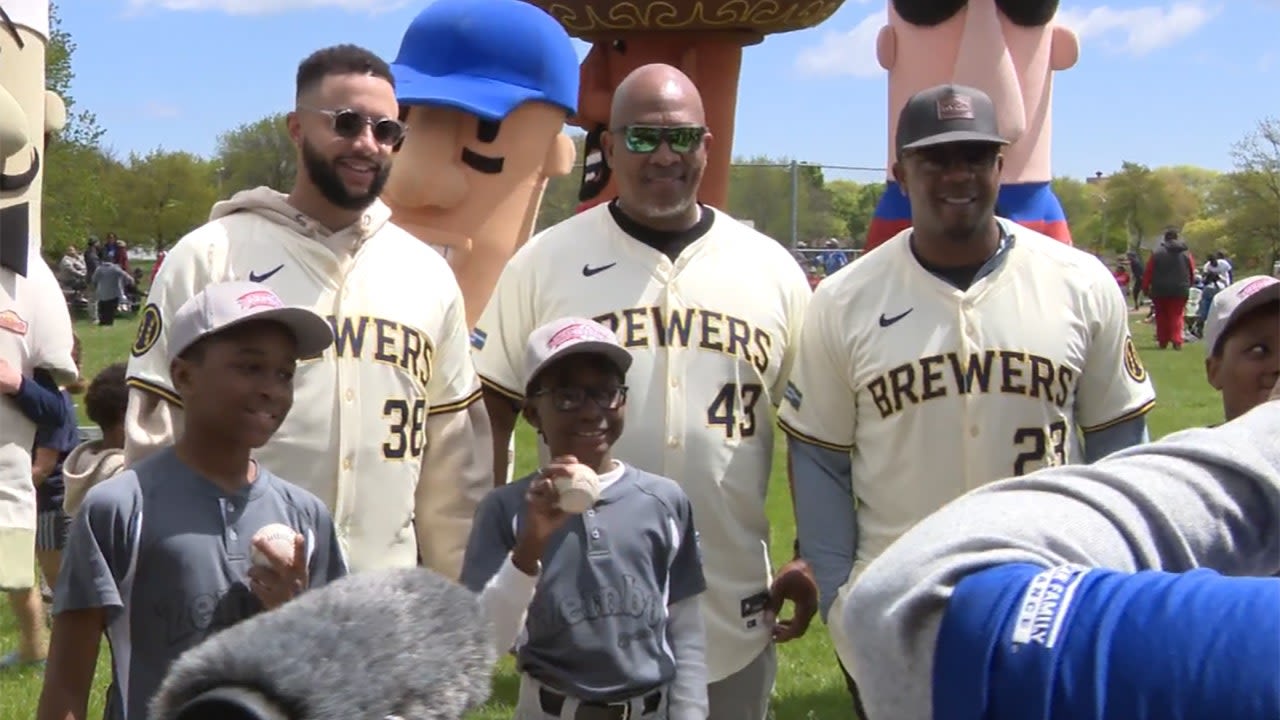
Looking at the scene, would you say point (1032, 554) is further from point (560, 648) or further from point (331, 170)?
point (331, 170)

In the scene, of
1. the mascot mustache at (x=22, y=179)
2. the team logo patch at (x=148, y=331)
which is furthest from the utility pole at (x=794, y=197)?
the team logo patch at (x=148, y=331)

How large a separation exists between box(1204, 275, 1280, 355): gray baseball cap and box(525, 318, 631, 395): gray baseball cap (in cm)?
134

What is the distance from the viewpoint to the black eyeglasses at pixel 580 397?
3.36m

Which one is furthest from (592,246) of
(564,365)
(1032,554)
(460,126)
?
(1032,554)

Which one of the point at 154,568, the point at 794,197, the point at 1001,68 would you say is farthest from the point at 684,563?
the point at 794,197

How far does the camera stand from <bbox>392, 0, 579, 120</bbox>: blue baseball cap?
20.2ft

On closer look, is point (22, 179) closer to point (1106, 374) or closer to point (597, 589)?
point (597, 589)

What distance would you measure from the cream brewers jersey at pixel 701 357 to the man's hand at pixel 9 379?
8.59 feet

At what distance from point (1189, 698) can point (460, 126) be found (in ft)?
19.0

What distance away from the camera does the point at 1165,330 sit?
20.7 metres

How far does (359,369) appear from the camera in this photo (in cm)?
351

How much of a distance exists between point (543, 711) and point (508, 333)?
110 centimetres

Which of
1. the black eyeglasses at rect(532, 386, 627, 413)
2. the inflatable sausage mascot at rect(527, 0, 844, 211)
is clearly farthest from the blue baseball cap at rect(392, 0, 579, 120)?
the black eyeglasses at rect(532, 386, 627, 413)

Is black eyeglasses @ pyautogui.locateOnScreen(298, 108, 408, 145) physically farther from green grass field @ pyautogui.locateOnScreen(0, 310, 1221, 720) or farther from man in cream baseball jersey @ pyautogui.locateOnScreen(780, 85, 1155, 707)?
green grass field @ pyautogui.locateOnScreen(0, 310, 1221, 720)
